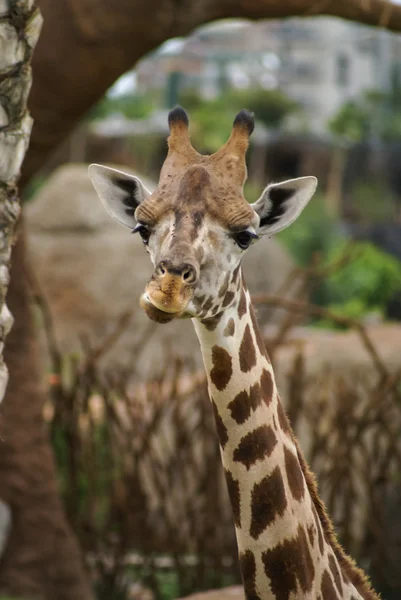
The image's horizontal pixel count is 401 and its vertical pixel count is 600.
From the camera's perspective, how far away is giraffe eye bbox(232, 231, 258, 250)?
7.18ft

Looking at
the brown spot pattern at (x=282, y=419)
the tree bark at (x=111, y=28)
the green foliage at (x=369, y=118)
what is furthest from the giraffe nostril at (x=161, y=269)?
the green foliage at (x=369, y=118)

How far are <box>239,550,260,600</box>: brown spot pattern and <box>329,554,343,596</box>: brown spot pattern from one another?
0.24m


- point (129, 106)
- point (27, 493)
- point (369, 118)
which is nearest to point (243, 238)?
point (27, 493)

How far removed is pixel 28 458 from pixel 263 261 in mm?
6351

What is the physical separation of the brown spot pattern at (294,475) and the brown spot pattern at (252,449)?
77mm

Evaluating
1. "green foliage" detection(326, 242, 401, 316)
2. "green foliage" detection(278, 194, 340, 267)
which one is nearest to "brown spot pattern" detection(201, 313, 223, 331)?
"green foliage" detection(326, 242, 401, 316)

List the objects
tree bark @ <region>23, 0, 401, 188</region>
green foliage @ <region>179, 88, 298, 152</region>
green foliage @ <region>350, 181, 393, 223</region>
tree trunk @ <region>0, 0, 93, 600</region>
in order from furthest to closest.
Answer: green foliage @ <region>350, 181, 393, 223</region> → green foliage @ <region>179, 88, 298, 152</region> → tree trunk @ <region>0, 0, 93, 600</region> → tree bark @ <region>23, 0, 401, 188</region>

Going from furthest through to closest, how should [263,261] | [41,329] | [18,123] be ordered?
[263,261] < [41,329] < [18,123]

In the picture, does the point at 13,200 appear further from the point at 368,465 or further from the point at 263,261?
the point at 263,261

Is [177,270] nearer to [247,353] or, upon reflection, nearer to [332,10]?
[247,353]

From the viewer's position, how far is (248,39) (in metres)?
22.6

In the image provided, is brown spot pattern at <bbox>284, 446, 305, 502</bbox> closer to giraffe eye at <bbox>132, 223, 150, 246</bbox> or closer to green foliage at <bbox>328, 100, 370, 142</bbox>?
giraffe eye at <bbox>132, 223, 150, 246</bbox>

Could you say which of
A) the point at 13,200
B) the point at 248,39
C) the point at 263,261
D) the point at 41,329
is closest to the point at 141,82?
the point at 248,39

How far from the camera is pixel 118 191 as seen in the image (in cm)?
242
